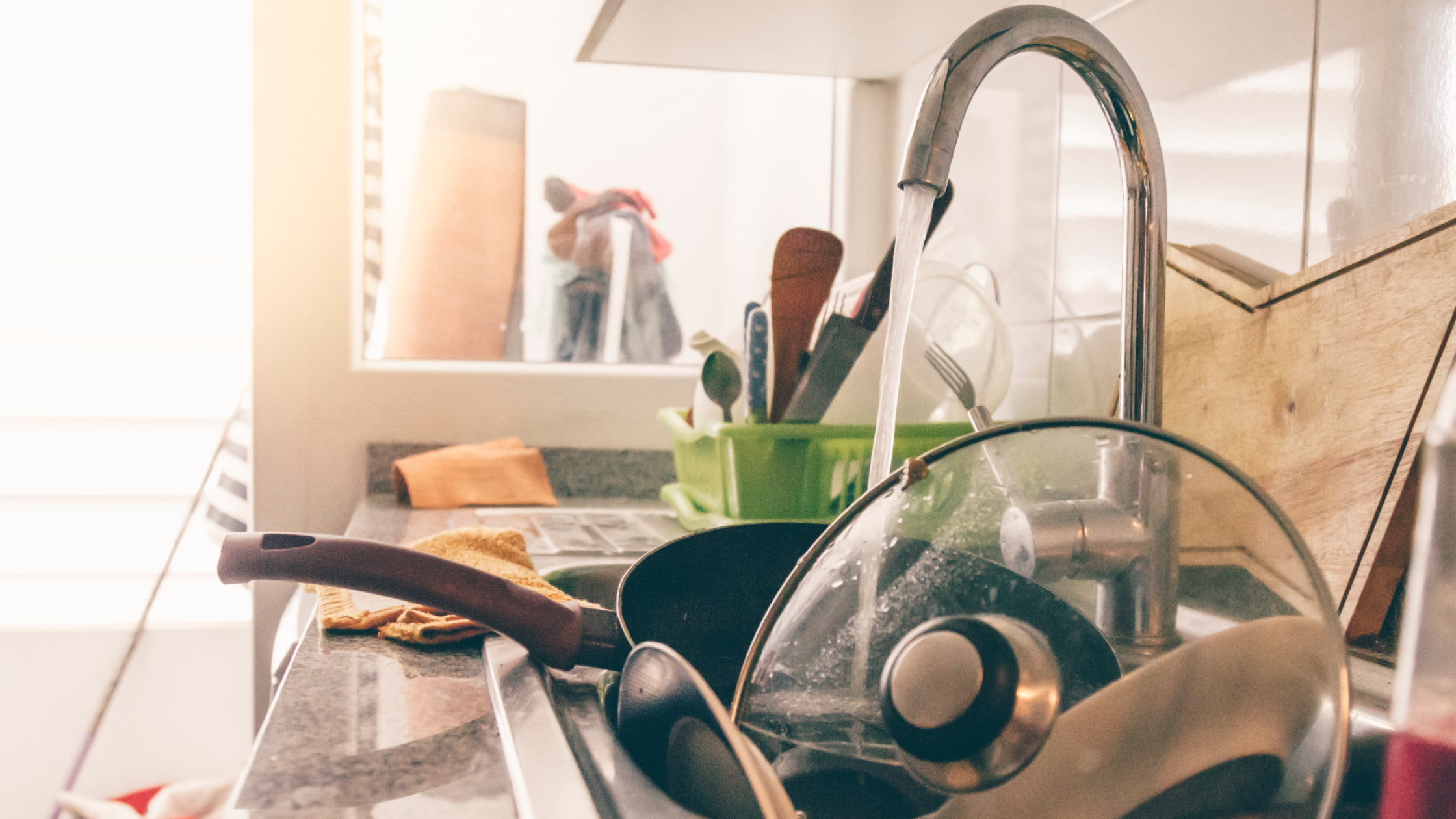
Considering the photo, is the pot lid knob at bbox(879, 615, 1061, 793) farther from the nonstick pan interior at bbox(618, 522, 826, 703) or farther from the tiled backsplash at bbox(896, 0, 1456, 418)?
the tiled backsplash at bbox(896, 0, 1456, 418)

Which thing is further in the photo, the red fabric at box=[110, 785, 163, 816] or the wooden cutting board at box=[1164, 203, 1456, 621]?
the red fabric at box=[110, 785, 163, 816]

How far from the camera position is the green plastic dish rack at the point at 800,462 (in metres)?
0.91

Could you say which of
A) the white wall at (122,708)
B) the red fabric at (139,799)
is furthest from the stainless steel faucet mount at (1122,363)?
the red fabric at (139,799)

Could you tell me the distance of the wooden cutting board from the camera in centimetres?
50

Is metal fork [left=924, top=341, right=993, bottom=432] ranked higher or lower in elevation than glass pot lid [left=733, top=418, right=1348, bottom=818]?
higher

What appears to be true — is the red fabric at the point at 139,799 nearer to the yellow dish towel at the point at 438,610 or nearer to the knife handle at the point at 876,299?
the yellow dish towel at the point at 438,610

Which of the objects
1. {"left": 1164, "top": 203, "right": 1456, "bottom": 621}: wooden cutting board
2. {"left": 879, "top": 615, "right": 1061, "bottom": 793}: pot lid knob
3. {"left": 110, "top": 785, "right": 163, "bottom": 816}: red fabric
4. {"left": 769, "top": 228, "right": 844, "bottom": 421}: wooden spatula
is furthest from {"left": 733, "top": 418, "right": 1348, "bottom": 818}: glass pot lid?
{"left": 110, "top": 785, "right": 163, "bottom": 816}: red fabric

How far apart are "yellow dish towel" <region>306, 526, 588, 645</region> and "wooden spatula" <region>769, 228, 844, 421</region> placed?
0.94 feet

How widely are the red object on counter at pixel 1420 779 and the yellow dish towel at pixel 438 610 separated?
427 millimetres

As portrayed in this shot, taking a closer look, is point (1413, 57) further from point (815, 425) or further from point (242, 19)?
point (242, 19)

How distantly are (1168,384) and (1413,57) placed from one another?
241mm

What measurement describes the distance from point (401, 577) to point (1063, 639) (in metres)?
0.35

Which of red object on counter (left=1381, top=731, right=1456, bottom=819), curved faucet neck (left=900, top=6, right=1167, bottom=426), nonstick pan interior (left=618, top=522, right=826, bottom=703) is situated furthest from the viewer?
nonstick pan interior (left=618, top=522, right=826, bottom=703)

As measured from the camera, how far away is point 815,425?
91cm
